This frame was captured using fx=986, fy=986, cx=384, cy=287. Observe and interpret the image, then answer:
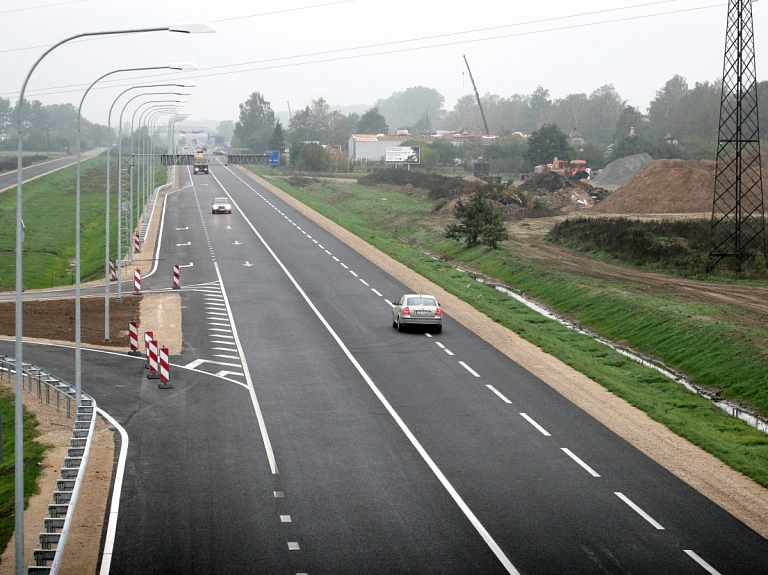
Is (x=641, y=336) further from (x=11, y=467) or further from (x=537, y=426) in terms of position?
(x=11, y=467)

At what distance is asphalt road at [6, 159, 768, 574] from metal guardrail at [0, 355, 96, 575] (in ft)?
3.10

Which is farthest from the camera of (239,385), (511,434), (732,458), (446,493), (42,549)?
(239,385)

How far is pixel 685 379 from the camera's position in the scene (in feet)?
112

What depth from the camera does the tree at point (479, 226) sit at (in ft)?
204

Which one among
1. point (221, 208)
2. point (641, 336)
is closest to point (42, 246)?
point (221, 208)

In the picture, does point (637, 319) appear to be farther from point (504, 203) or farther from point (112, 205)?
point (112, 205)

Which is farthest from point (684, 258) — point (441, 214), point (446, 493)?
point (446, 493)

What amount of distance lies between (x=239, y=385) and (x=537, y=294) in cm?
2516

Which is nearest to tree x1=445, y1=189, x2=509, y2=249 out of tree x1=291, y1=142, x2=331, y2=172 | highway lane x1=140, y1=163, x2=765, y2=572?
highway lane x1=140, y1=163, x2=765, y2=572

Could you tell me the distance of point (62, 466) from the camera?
2112 cm

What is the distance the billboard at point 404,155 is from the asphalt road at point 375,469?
373 feet

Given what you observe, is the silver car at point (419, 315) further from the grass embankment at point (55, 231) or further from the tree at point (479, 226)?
the grass embankment at point (55, 231)

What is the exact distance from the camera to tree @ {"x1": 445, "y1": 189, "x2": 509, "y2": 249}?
62.2 meters

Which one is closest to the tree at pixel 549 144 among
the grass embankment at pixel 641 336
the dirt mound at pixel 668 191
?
the dirt mound at pixel 668 191
